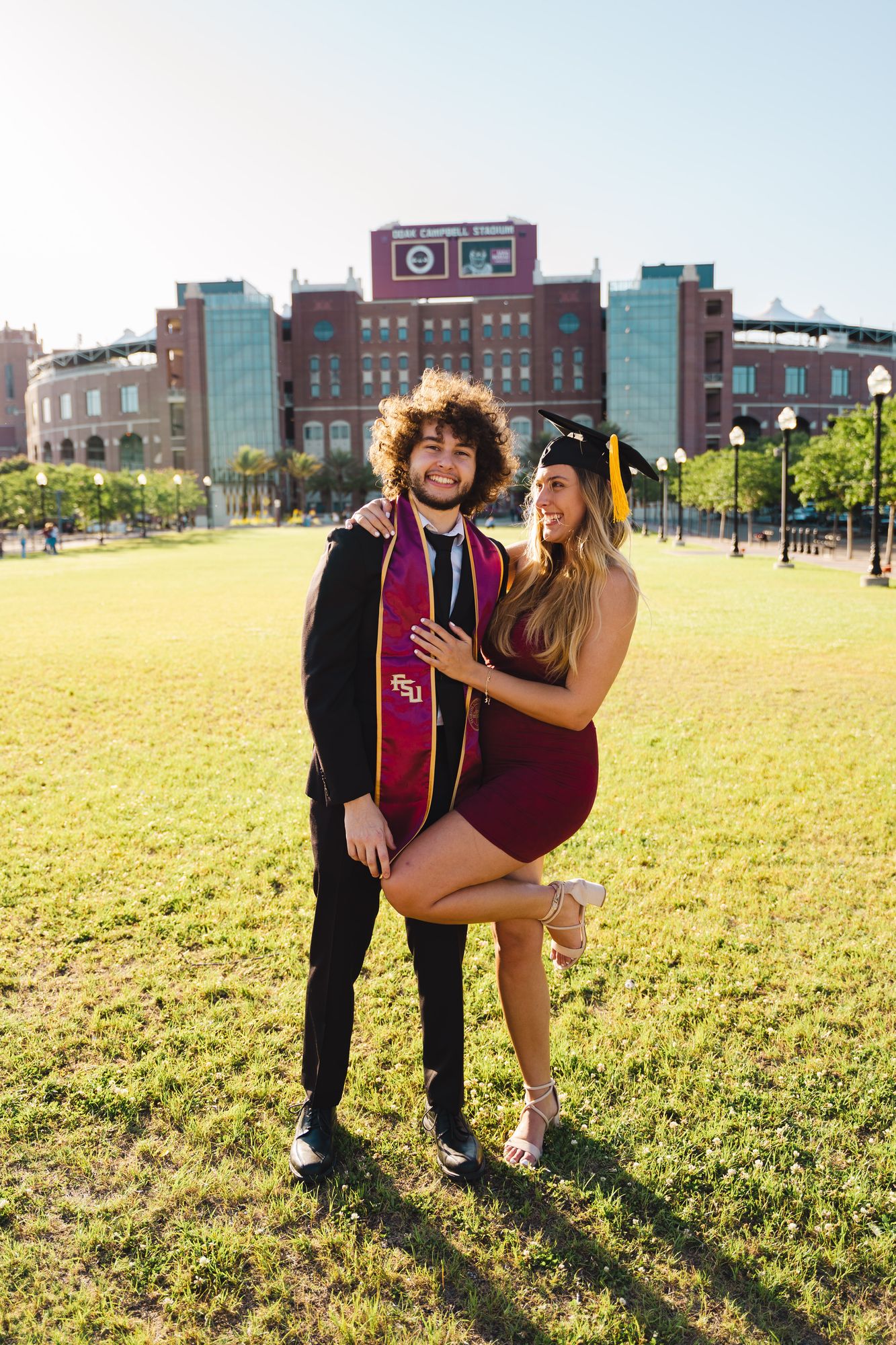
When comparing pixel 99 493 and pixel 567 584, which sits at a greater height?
pixel 99 493

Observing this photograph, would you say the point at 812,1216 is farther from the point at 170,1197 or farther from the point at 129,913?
the point at 129,913

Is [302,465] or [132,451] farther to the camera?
[132,451]

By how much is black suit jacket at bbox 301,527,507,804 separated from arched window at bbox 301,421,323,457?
358 feet

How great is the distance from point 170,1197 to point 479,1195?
99 cm

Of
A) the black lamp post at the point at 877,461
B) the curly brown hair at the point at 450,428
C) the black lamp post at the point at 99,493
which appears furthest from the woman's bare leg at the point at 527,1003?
the black lamp post at the point at 99,493

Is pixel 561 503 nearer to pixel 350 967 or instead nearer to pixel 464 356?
pixel 350 967

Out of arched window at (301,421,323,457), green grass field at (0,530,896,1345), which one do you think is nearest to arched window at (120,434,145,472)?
arched window at (301,421,323,457)

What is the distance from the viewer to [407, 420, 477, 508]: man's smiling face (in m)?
3.17

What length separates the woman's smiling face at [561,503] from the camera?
10.8 feet

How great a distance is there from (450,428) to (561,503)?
1.49ft

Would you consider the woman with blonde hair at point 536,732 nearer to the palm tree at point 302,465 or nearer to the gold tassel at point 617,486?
the gold tassel at point 617,486

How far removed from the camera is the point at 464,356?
10769cm

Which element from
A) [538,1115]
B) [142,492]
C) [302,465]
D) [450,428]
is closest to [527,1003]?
[538,1115]

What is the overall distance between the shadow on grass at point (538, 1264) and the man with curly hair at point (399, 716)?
0.60 ft
